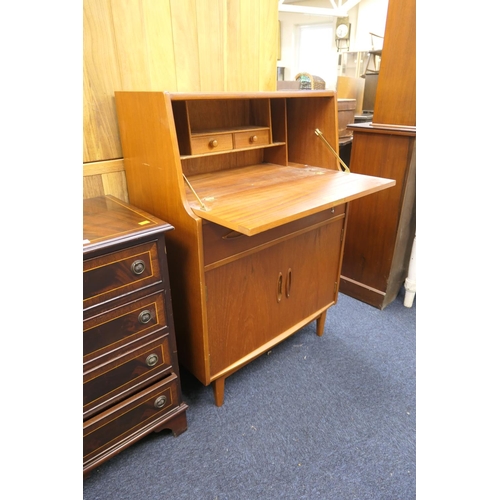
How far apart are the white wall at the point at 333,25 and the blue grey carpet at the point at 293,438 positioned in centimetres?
598

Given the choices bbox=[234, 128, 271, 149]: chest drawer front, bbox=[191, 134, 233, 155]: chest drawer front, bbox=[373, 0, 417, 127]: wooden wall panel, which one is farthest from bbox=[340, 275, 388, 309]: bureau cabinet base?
bbox=[191, 134, 233, 155]: chest drawer front

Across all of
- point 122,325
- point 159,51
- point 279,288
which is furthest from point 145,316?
point 159,51

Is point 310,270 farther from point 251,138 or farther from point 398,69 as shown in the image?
point 398,69

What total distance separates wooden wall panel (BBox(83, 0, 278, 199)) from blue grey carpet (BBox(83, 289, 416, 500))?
985mm

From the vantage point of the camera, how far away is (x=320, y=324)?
1869 millimetres

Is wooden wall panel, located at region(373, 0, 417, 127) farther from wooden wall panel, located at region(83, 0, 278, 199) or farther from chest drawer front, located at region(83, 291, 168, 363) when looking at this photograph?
chest drawer front, located at region(83, 291, 168, 363)

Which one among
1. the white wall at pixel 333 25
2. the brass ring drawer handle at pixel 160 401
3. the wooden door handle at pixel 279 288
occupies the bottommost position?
the brass ring drawer handle at pixel 160 401

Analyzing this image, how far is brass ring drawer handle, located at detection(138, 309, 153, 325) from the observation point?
3.60 ft

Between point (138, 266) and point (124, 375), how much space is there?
374mm

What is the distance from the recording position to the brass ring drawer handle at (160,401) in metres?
1.24

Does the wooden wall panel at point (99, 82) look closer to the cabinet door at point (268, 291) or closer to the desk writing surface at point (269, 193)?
the desk writing surface at point (269, 193)

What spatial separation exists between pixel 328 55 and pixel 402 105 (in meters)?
6.79

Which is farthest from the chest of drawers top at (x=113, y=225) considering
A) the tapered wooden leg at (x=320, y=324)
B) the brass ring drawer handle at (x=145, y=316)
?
the tapered wooden leg at (x=320, y=324)

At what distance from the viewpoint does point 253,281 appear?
1332mm
